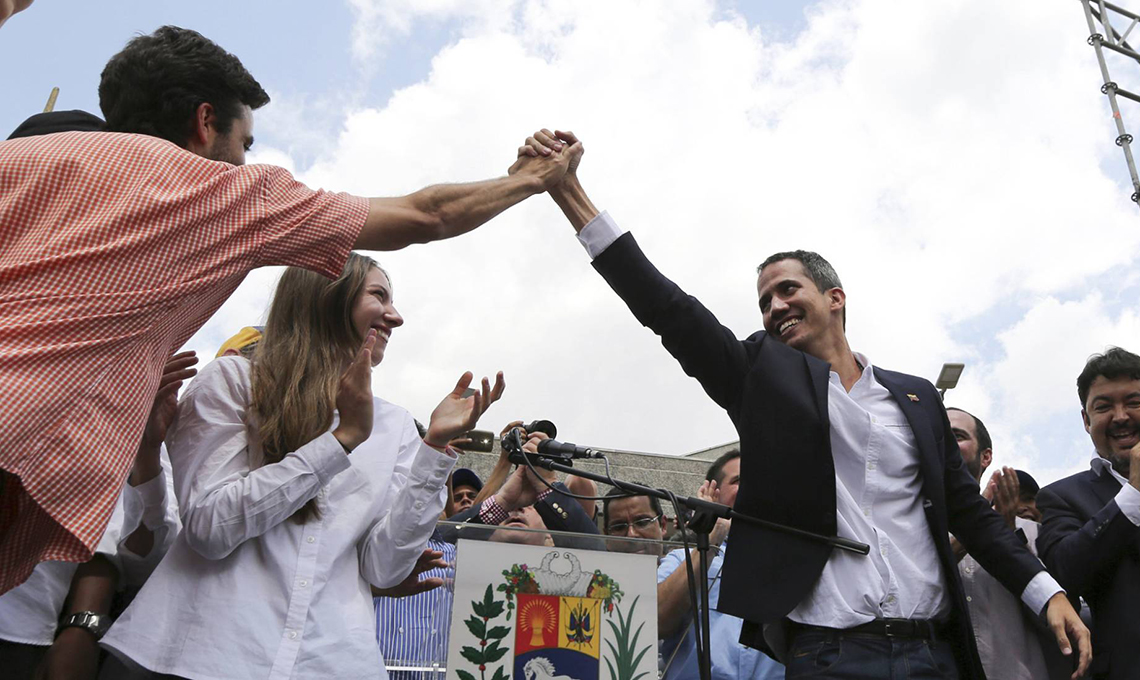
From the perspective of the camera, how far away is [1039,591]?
3105 mm

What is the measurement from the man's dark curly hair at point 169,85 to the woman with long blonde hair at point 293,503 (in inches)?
27.5

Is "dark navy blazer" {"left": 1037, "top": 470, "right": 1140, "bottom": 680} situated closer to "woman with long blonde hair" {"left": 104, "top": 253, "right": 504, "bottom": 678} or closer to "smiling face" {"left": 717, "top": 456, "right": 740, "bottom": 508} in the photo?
"smiling face" {"left": 717, "top": 456, "right": 740, "bottom": 508}

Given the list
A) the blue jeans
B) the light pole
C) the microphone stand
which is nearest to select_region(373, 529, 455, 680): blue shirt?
the microphone stand

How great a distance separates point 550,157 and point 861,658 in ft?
5.72

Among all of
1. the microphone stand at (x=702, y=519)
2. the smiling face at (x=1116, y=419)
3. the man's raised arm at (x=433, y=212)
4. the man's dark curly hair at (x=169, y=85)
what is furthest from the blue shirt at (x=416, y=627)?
the smiling face at (x=1116, y=419)

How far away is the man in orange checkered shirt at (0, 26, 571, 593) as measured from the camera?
67.9 inches

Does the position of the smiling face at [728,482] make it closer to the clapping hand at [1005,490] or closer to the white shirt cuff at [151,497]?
the clapping hand at [1005,490]

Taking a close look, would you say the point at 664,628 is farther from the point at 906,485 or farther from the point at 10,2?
the point at 10,2

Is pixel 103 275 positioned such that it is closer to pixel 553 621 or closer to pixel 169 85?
pixel 169 85

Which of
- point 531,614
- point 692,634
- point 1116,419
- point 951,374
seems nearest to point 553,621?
point 531,614

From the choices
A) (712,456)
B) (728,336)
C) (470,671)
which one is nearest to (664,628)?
(470,671)

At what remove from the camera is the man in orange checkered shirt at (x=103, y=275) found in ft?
5.66

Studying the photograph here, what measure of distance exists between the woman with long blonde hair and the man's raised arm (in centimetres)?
44

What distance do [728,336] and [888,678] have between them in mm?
1103
